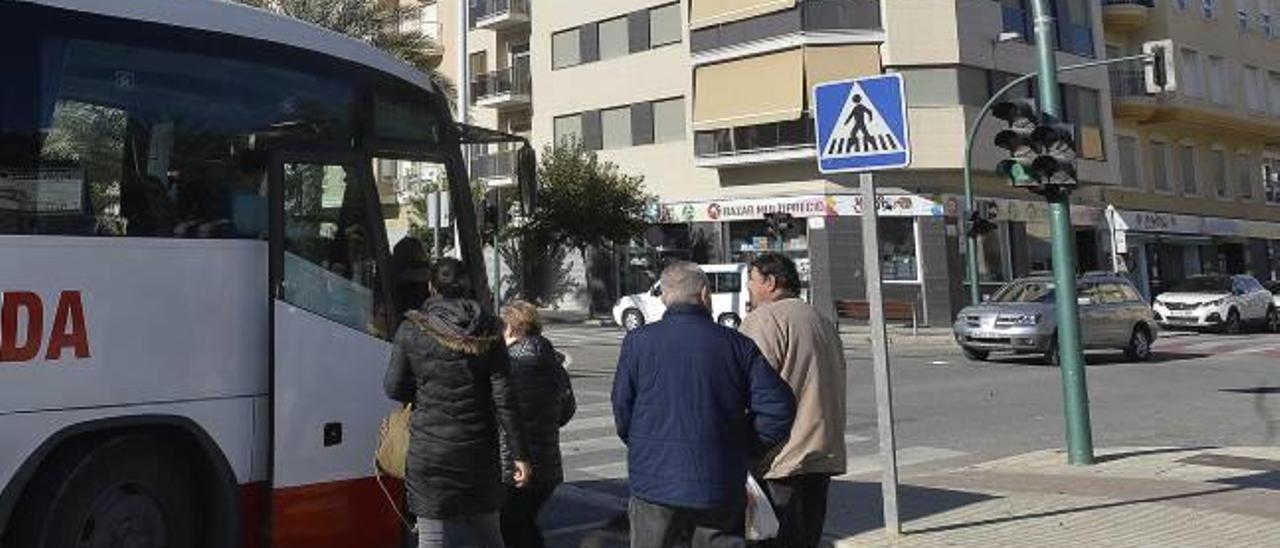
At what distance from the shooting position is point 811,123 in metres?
36.7

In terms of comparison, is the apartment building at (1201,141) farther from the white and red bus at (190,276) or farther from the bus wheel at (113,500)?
the bus wheel at (113,500)

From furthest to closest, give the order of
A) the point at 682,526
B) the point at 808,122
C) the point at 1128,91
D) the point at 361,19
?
the point at 1128,91, the point at 808,122, the point at 361,19, the point at 682,526

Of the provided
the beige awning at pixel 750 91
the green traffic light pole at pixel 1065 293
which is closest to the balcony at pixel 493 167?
the beige awning at pixel 750 91

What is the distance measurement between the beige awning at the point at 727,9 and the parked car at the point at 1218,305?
13993 millimetres

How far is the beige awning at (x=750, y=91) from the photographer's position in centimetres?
3609

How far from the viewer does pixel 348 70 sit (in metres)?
6.62

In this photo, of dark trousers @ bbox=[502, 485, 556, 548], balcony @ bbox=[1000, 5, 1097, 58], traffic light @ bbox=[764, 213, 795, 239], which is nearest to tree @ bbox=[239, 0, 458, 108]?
traffic light @ bbox=[764, 213, 795, 239]

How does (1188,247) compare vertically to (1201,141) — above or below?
below

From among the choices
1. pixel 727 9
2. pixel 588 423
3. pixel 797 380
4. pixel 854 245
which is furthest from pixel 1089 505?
pixel 727 9

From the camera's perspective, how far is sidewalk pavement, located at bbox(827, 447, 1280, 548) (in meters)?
7.21

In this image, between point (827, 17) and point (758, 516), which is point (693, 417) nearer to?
point (758, 516)

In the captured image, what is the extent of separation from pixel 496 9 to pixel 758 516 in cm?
4349

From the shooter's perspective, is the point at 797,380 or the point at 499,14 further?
the point at 499,14

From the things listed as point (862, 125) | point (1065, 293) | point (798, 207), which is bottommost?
point (1065, 293)
